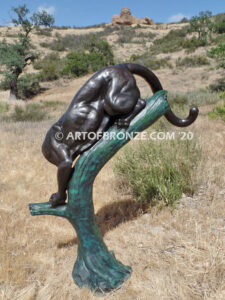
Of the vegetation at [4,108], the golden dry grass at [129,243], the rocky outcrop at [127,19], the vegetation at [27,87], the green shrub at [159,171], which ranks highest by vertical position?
the rocky outcrop at [127,19]

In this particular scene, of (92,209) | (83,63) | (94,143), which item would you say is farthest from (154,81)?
(83,63)

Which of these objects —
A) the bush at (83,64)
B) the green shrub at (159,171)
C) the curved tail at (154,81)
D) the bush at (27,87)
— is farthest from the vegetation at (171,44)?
the curved tail at (154,81)

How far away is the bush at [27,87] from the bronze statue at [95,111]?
17.6m

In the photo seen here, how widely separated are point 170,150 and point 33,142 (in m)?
3.65

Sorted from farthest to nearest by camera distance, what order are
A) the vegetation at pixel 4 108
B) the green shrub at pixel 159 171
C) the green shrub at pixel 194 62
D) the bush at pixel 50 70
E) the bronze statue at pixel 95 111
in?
the bush at pixel 50 70, the green shrub at pixel 194 62, the vegetation at pixel 4 108, the green shrub at pixel 159 171, the bronze statue at pixel 95 111

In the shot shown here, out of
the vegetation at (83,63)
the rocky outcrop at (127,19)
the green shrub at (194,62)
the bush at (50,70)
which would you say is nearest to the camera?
the green shrub at (194,62)

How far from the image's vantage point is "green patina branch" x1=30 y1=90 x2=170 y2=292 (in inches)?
Answer: 75.4

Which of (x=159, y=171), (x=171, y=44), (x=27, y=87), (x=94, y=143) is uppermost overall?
(x=171, y=44)

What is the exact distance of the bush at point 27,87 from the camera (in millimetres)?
18055

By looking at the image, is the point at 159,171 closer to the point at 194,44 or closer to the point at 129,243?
the point at 129,243

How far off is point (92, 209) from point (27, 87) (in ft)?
59.8

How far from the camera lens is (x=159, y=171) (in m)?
3.27

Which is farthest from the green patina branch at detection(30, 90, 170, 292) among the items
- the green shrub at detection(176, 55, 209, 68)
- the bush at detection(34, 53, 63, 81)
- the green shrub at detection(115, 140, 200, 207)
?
the bush at detection(34, 53, 63, 81)

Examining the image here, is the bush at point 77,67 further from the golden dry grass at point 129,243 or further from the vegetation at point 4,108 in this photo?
the golden dry grass at point 129,243
